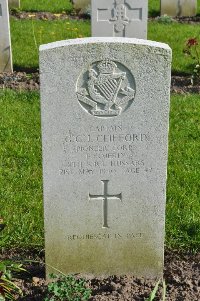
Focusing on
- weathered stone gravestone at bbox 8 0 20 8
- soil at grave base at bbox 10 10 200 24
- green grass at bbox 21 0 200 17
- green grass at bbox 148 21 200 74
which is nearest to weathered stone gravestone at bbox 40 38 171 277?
green grass at bbox 148 21 200 74

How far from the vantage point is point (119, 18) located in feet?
26.1

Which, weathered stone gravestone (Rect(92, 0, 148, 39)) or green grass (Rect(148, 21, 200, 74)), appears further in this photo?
green grass (Rect(148, 21, 200, 74))

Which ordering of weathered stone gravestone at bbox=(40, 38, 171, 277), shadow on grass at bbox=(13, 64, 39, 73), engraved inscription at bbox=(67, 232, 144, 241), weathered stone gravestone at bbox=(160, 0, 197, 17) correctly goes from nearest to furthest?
1. weathered stone gravestone at bbox=(40, 38, 171, 277)
2. engraved inscription at bbox=(67, 232, 144, 241)
3. shadow on grass at bbox=(13, 64, 39, 73)
4. weathered stone gravestone at bbox=(160, 0, 197, 17)

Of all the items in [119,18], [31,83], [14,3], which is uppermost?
[14,3]

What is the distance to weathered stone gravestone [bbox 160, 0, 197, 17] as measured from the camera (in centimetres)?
1191

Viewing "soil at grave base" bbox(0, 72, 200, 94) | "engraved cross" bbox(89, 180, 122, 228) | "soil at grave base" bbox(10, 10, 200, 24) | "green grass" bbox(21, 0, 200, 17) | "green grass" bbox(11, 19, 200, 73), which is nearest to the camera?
"engraved cross" bbox(89, 180, 122, 228)

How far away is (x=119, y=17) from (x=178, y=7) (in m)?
4.38

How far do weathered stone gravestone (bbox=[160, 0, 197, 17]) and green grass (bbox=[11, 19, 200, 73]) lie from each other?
942 millimetres

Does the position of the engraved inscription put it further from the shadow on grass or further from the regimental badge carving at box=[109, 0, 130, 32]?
the shadow on grass

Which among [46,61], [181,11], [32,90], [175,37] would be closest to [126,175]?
[46,61]

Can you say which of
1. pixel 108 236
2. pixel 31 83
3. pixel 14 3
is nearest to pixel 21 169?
pixel 108 236

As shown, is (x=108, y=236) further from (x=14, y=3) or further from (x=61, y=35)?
(x=14, y=3)

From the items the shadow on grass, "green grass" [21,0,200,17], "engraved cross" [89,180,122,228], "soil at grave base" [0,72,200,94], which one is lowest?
"engraved cross" [89,180,122,228]

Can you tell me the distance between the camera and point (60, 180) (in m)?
3.44
